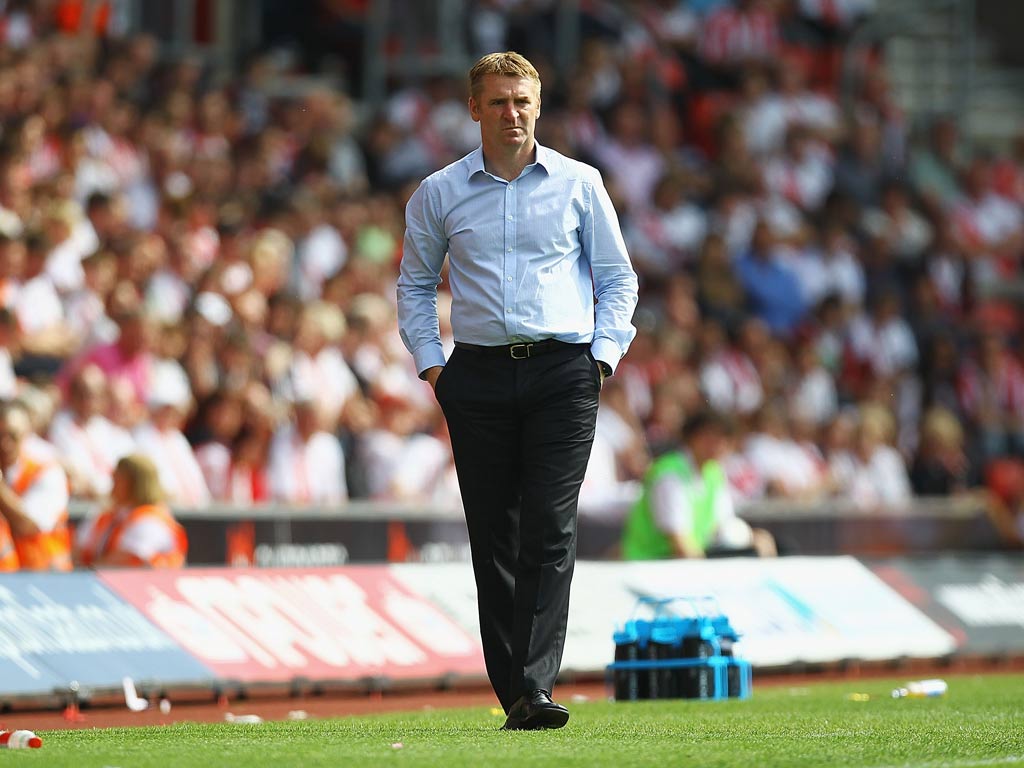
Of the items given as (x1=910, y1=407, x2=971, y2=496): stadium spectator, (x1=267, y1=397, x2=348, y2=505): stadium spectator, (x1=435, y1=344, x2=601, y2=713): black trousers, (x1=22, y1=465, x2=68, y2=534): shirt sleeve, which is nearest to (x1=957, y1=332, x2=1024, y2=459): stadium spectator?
(x1=910, y1=407, x2=971, y2=496): stadium spectator

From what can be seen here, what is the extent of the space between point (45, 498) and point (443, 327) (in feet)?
14.1

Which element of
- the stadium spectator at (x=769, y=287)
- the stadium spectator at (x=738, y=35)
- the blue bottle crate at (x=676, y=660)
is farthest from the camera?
the stadium spectator at (x=738, y=35)

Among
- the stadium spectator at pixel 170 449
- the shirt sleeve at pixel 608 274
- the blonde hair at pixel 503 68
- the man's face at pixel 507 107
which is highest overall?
the blonde hair at pixel 503 68

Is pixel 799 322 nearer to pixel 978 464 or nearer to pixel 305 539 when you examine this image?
pixel 978 464

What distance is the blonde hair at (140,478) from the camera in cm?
1123

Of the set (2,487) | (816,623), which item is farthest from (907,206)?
(2,487)

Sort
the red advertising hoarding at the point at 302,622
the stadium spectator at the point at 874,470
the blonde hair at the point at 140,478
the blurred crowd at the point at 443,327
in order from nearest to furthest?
the red advertising hoarding at the point at 302,622, the blonde hair at the point at 140,478, the blurred crowd at the point at 443,327, the stadium spectator at the point at 874,470

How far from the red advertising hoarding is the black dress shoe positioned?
3765 millimetres

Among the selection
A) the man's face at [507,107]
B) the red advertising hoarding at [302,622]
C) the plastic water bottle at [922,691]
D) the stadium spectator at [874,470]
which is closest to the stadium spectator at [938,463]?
the stadium spectator at [874,470]

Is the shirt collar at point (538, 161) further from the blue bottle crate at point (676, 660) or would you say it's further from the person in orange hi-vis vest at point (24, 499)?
the person in orange hi-vis vest at point (24, 499)

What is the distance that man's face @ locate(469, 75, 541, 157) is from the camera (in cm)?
719

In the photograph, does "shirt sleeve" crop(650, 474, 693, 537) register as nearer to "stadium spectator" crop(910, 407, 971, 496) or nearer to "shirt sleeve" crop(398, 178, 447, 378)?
"shirt sleeve" crop(398, 178, 447, 378)

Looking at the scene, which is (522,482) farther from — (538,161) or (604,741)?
(538,161)

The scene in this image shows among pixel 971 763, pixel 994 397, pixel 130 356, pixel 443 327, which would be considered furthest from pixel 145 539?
pixel 994 397
